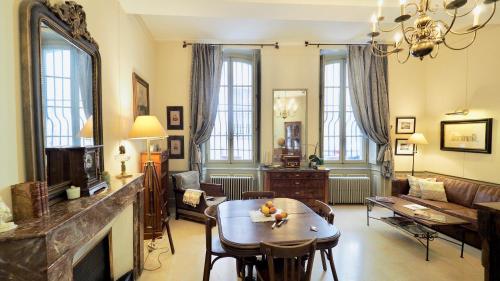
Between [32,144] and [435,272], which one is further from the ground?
[32,144]

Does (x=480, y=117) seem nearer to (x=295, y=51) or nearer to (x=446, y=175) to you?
(x=446, y=175)

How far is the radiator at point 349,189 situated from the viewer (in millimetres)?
5125

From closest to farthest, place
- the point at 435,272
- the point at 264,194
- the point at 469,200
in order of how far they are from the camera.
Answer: the point at 435,272, the point at 264,194, the point at 469,200

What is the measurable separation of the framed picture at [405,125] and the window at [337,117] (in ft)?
2.29

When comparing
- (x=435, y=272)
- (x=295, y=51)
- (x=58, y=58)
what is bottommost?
(x=435, y=272)

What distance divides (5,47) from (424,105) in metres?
6.24

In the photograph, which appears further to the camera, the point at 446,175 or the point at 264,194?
the point at 446,175

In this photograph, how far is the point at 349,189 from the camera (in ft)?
16.9

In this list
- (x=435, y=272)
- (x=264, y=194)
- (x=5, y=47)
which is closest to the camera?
(x=5, y=47)

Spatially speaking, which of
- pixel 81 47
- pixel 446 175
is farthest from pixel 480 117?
pixel 81 47

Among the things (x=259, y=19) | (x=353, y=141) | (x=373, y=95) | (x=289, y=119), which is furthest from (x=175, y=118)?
(x=373, y=95)

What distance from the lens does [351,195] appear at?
5.16 m

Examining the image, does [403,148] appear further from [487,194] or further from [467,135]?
[487,194]

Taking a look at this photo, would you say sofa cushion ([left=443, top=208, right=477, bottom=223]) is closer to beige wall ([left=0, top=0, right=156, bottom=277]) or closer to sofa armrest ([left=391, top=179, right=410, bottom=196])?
sofa armrest ([left=391, top=179, right=410, bottom=196])
